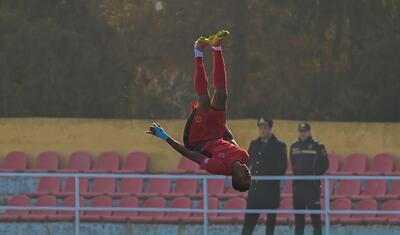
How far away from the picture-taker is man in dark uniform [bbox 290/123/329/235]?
18.8m

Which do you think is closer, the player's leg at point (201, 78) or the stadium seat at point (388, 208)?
the player's leg at point (201, 78)

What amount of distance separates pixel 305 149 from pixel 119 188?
365 centimetres

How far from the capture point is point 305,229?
64.7ft

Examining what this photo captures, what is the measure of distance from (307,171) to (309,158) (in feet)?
0.63

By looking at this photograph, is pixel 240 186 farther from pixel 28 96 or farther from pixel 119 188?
pixel 28 96

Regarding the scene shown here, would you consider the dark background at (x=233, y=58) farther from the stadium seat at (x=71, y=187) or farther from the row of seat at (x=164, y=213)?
the row of seat at (x=164, y=213)

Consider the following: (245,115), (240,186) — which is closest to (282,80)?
(245,115)

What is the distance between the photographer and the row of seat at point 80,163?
2198cm

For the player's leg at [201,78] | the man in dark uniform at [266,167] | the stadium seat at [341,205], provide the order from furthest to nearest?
the stadium seat at [341,205] < the man in dark uniform at [266,167] < the player's leg at [201,78]

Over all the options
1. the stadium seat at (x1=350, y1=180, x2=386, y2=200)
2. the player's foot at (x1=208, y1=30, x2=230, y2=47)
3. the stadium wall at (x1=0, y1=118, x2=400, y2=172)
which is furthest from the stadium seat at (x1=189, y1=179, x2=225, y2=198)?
the player's foot at (x1=208, y1=30, x2=230, y2=47)

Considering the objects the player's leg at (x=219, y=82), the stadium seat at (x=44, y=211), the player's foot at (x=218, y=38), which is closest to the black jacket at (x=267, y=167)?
the stadium seat at (x=44, y=211)

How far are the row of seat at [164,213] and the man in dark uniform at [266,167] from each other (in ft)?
3.05

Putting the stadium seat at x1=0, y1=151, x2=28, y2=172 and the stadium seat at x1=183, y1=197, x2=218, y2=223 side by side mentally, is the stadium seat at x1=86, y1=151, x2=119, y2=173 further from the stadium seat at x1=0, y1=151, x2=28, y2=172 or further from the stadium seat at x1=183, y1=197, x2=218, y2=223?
the stadium seat at x1=183, y1=197, x2=218, y2=223

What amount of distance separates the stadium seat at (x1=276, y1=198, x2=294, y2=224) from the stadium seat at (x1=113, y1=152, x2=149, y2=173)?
2658 mm
